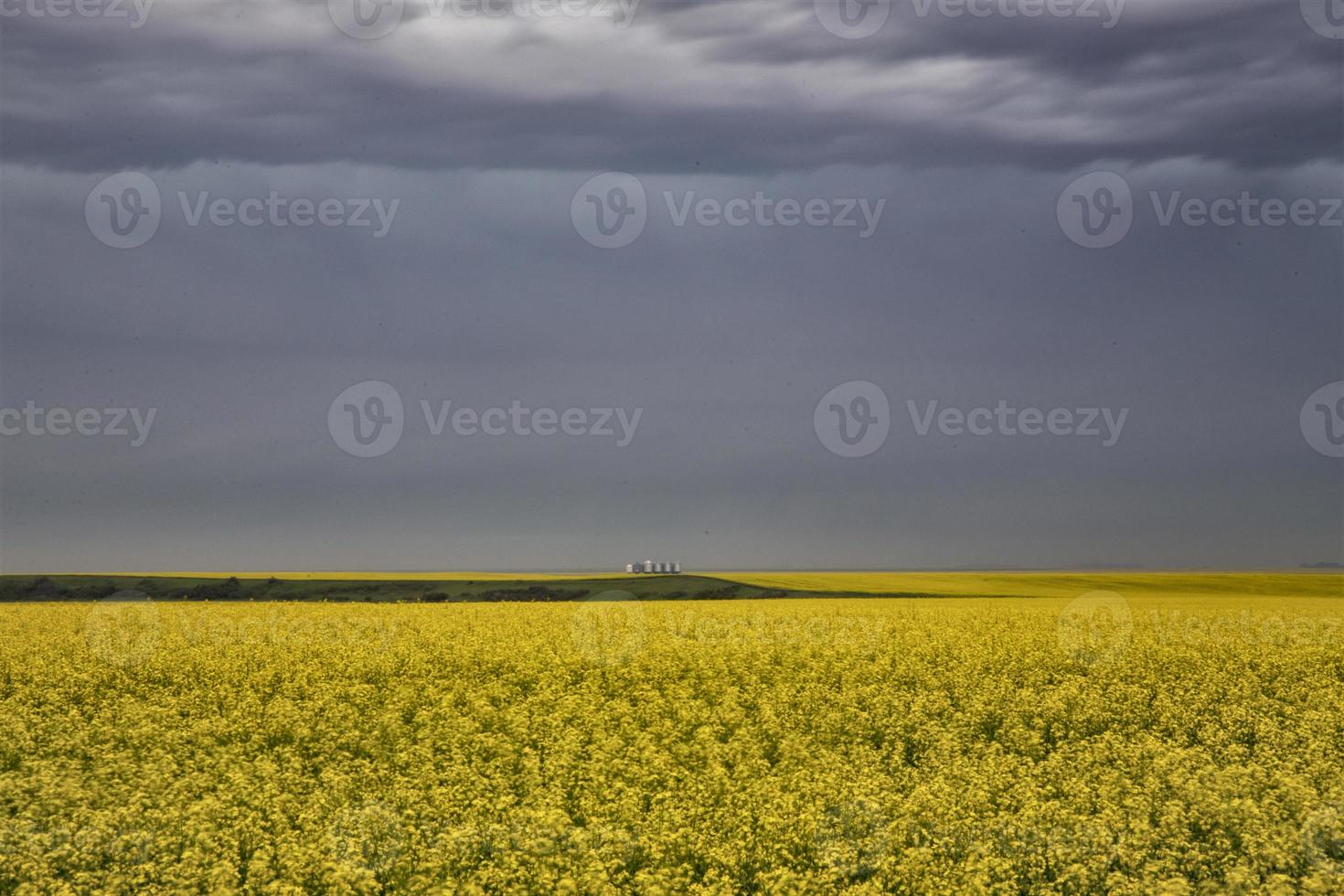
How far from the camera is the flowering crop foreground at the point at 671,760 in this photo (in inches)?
450

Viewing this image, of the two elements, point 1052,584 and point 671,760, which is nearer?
point 671,760

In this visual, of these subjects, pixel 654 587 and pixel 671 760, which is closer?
pixel 671 760

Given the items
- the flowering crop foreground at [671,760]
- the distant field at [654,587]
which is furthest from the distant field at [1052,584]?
the flowering crop foreground at [671,760]

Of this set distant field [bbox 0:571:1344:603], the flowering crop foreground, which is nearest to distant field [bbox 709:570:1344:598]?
distant field [bbox 0:571:1344:603]

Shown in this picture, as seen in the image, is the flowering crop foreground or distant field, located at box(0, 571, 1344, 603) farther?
distant field, located at box(0, 571, 1344, 603)

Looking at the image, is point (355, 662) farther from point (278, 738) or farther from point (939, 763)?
point (939, 763)

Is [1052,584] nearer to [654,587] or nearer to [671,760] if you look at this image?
[654,587]

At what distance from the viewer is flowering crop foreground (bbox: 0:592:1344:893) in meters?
11.4

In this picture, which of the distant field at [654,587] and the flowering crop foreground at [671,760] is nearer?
the flowering crop foreground at [671,760]

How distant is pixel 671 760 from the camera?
14906 mm

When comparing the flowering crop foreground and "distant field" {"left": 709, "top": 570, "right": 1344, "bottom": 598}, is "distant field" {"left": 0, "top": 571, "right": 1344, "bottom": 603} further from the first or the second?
the flowering crop foreground

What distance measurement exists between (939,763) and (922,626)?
13314 mm

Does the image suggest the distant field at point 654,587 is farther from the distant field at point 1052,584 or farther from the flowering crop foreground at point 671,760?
the flowering crop foreground at point 671,760

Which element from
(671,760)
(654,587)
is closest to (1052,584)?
(654,587)
